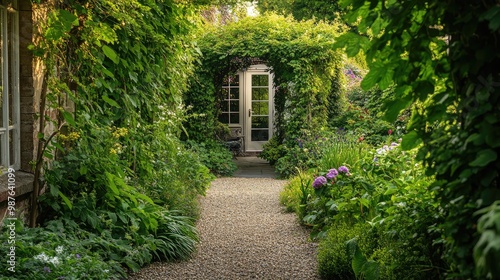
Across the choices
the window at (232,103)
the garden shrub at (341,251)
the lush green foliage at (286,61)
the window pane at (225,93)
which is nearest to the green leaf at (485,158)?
the garden shrub at (341,251)

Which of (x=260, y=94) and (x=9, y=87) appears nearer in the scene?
(x=9, y=87)

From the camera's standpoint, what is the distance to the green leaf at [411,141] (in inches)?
103

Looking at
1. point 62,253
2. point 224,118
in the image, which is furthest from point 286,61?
point 62,253

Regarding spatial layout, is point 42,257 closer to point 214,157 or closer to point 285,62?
point 214,157

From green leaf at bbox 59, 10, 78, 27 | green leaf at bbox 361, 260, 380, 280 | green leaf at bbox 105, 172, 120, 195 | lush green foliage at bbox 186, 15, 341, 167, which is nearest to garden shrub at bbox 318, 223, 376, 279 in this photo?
green leaf at bbox 361, 260, 380, 280

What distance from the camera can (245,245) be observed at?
6371mm

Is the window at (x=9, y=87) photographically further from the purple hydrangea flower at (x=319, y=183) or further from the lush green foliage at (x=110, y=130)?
the purple hydrangea flower at (x=319, y=183)

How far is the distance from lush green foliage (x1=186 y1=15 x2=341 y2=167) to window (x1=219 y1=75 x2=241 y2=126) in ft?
9.97

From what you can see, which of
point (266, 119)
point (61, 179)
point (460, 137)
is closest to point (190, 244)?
point (61, 179)

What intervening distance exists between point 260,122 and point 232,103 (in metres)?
0.88

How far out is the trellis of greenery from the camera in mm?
12352

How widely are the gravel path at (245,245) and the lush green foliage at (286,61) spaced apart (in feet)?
10.5

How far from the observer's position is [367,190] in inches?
222

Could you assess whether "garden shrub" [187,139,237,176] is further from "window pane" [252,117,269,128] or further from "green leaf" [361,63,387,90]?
"green leaf" [361,63,387,90]
